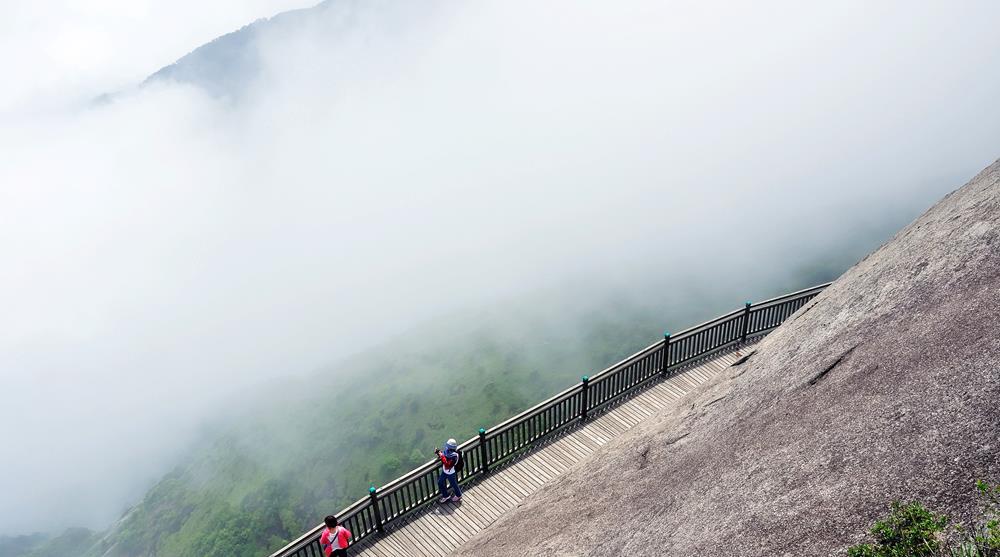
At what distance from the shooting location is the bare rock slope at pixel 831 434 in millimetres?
9578

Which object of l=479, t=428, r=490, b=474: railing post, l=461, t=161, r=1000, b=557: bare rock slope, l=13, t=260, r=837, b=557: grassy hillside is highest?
l=461, t=161, r=1000, b=557: bare rock slope

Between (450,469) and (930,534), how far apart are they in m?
12.5

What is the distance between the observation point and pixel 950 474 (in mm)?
9031

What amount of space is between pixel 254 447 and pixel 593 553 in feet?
326

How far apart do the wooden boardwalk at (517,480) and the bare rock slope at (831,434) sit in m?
1.02

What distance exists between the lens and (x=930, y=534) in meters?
8.34

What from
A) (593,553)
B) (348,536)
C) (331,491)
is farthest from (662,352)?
(331,491)

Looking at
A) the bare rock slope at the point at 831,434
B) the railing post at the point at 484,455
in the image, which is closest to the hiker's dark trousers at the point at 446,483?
the railing post at the point at 484,455

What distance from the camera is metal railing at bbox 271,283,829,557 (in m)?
17.9

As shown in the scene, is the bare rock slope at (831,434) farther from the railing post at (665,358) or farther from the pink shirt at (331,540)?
the railing post at (665,358)

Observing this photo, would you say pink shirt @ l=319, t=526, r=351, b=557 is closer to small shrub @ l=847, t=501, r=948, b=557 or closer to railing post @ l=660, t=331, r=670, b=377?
small shrub @ l=847, t=501, r=948, b=557

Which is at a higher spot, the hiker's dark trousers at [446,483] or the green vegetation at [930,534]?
the green vegetation at [930,534]

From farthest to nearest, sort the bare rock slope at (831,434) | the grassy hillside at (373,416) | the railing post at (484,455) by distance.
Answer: the grassy hillside at (373,416) → the railing post at (484,455) → the bare rock slope at (831,434)

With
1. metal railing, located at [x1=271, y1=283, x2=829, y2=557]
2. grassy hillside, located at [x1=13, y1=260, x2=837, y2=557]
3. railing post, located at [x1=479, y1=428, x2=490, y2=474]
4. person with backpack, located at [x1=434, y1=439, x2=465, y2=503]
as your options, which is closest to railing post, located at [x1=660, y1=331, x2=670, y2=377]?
metal railing, located at [x1=271, y1=283, x2=829, y2=557]
